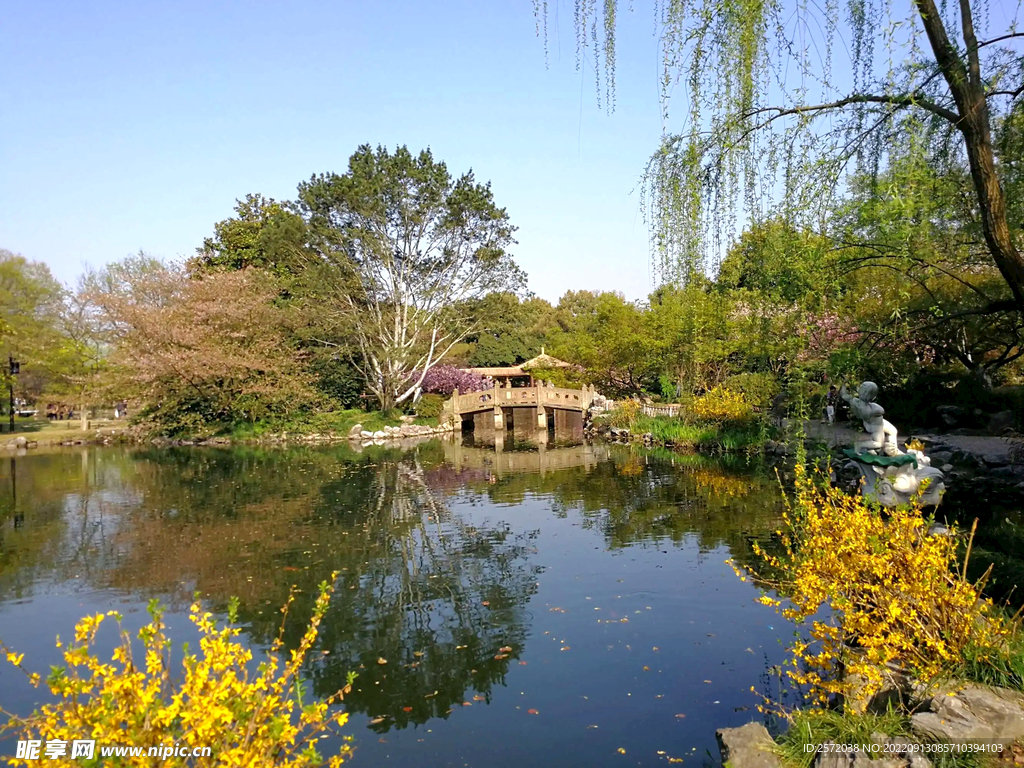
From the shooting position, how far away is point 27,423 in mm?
31984

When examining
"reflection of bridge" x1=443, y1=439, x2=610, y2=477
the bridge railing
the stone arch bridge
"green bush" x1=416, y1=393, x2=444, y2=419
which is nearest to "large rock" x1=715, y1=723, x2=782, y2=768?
"reflection of bridge" x1=443, y1=439, x2=610, y2=477

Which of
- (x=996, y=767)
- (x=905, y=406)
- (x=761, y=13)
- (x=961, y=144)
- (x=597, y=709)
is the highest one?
(x=761, y=13)

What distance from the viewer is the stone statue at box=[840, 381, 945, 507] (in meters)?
6.98

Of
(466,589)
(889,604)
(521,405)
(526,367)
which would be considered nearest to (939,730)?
(889,604)

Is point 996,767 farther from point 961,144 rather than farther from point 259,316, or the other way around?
point 259,316

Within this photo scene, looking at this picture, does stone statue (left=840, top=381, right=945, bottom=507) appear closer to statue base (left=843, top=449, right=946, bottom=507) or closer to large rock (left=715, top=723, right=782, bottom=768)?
statue base (left=843, top=449, right=946, bottom=507)

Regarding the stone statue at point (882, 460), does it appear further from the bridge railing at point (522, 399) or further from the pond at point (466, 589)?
the bridge railing at point (522, 399)

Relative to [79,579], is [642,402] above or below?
above

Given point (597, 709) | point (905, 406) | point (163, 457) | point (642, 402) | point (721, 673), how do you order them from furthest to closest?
point (642, 402)
point (163, 457)
point (905, 406)
point (721, 673)
point (597, 709)

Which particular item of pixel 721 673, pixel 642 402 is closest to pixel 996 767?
pixel 721 673

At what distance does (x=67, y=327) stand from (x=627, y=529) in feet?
97.1

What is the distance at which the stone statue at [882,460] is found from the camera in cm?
698

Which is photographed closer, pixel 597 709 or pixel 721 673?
pixel 597 709

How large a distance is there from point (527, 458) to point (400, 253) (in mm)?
10406
